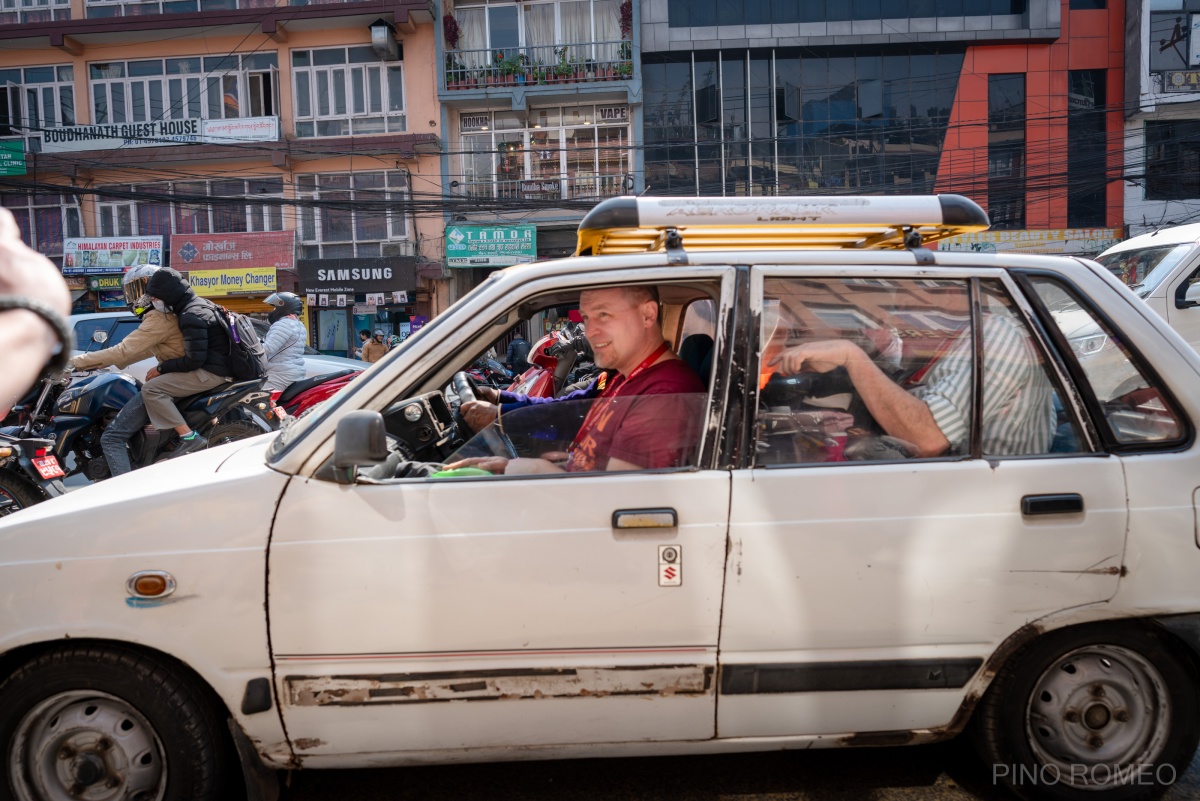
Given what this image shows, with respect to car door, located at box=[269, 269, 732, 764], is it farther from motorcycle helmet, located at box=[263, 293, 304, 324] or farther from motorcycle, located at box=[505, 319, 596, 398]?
motorcycle helmet, located at box=[263, 293, 304, 324]

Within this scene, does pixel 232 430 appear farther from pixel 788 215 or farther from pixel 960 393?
pixel 960 393

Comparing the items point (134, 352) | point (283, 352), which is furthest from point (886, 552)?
point (283, 352)

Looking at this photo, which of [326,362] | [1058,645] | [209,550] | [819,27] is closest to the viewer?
[209,550]

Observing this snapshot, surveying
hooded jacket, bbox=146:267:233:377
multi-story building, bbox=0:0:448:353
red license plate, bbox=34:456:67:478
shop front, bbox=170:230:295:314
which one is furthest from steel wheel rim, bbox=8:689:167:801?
shop front, bbox=170:230:295:314

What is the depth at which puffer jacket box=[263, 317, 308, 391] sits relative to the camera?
8188mm

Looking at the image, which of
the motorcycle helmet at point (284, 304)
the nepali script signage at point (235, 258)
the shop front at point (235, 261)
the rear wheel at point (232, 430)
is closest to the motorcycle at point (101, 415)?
the rear wheel at point (232, 430)

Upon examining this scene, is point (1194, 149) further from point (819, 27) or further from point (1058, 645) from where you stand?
point (1058, 645)

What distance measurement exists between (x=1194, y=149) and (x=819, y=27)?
38.1ft

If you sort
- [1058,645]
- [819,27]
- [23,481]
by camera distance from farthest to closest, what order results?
[819,27] → [23,481] → [1058,645]

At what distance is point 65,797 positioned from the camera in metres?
2.28

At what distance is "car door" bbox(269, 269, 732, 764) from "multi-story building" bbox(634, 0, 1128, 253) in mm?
23581

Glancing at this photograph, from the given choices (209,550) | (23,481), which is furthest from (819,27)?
(209,550)

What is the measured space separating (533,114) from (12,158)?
14.9 m

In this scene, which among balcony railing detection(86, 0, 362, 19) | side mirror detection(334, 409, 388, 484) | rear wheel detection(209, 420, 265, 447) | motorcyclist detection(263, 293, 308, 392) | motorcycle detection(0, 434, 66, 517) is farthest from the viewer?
balcony railing detection(86, 0, 362, 19)
